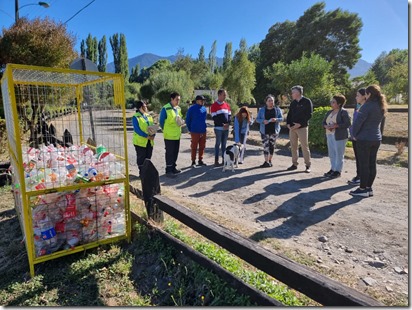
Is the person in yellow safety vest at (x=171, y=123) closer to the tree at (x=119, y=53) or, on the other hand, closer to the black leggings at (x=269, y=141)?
the black leggings at (x=269, y=141)

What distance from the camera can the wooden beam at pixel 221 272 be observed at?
7.13ft

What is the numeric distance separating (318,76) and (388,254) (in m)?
12.7

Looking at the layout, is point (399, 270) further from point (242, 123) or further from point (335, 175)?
point (242, 123)

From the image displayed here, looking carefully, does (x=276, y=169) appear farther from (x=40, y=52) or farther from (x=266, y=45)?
(x=266, y=45)

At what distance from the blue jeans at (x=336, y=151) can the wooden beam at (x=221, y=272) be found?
15.2ft

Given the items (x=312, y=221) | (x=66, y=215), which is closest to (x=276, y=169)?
(x=312, y=221)

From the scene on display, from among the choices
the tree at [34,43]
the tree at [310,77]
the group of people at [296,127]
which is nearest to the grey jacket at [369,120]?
the group of people at [296,127]

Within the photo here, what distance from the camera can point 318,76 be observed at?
14406 millimetres

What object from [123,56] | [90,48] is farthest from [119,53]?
[90,48]

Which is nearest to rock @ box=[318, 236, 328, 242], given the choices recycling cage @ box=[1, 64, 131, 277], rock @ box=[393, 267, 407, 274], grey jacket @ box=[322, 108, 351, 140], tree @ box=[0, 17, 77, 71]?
rock @ box=[393, 267, 407, 274]

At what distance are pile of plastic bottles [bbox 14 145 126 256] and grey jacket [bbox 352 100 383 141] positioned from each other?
4.09 m

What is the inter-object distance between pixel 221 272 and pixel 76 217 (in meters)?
1.87

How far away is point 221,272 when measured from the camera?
255cm

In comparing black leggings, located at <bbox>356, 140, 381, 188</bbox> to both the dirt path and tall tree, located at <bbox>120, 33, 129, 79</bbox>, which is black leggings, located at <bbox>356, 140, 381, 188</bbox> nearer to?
the dirt path
